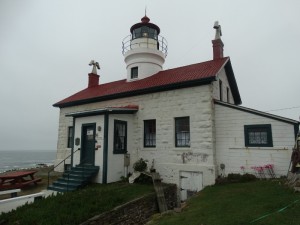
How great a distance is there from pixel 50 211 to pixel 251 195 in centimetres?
662

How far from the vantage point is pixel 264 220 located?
558 centimetres

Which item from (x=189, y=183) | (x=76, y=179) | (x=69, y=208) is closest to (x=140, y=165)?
(x=189, y=183)

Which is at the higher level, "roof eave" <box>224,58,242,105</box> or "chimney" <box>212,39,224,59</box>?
"chimney" <box>212,39,224,59</box>

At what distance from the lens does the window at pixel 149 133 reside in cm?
1304

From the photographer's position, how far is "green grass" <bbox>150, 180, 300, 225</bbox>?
5.80m

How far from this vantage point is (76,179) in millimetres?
11273

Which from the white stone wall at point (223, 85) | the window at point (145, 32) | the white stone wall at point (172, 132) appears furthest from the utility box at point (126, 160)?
the window at point (145, 32)

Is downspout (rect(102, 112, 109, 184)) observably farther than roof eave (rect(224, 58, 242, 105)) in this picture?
No

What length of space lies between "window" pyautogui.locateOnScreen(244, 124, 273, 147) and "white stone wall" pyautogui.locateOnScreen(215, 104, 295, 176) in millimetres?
144

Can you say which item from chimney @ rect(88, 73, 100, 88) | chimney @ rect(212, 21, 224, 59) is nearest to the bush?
chimney @ rect(212, 21, 224, 59)

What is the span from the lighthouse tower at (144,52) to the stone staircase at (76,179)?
7.54 m

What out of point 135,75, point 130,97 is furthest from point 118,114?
point 135,75

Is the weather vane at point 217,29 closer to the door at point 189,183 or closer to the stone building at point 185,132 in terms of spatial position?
the stone building at point 185,132

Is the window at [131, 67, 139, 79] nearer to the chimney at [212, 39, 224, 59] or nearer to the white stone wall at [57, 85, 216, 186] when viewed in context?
the white stone wall at [57, 85, 216, 186]
